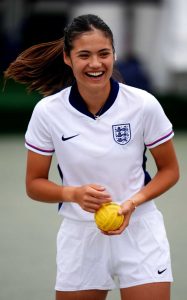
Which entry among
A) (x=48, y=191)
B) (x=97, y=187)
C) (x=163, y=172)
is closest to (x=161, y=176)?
(x=163, y=172)

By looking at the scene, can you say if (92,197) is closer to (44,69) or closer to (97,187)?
(97,187)

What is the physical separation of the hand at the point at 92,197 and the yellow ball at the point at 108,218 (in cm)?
2

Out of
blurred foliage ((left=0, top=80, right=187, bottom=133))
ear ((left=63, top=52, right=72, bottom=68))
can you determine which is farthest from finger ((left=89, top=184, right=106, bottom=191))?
blurred foliage ((left=0, top=80, right=187, bottom=133))

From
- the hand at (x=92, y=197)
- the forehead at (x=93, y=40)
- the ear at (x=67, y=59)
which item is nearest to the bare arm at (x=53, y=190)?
the hand at (x=92, y=197)

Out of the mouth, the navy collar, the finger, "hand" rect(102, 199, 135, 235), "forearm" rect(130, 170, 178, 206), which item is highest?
the mouth

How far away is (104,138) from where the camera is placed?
394 cm

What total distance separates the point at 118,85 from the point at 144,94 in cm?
14

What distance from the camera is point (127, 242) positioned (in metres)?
4.01

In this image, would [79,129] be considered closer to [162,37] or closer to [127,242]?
[127,242]

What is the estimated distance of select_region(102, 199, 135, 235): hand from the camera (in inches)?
148

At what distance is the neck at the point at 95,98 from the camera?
401cm

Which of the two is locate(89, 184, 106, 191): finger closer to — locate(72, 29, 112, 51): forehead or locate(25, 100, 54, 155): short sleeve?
locate(25, 100, 54, 155): short sleeve

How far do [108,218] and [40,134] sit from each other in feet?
1.75

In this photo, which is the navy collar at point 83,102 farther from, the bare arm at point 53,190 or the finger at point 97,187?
the finger at point 97,187
